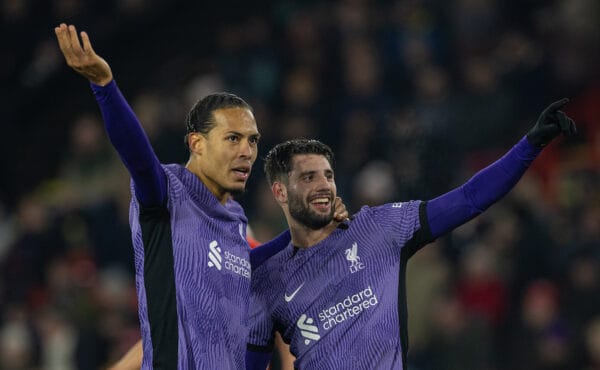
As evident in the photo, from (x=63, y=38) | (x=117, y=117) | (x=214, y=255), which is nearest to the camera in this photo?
(x=63, y=38)

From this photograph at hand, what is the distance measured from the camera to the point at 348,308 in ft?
15.8

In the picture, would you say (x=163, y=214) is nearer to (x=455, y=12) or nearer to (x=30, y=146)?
(x=455, y=12)

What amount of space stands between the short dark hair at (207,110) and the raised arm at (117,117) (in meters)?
0.38

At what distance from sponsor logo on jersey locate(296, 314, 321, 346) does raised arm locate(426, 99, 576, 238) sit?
616 millimetres

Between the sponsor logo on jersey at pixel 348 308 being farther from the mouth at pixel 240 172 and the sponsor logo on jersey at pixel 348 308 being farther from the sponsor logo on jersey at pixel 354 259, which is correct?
the mouth at pixel 240 172

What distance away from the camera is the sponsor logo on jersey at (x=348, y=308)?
480 centimetres

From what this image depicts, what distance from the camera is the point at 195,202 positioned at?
454 cm

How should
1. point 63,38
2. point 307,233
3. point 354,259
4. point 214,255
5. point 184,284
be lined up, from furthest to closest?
point 307,233
point 354,259
point 214,255
point 184,284
point 63,38

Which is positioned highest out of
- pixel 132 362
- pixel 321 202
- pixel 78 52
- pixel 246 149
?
pixel 78 52

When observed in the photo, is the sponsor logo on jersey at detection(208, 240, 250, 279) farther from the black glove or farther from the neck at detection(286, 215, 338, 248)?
the black glove

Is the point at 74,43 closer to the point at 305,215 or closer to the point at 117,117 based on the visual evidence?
the point at 117,117

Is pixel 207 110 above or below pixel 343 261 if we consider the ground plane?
above

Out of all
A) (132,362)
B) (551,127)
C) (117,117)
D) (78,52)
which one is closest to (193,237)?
(117,117)

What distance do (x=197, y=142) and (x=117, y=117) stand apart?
0.66 m
